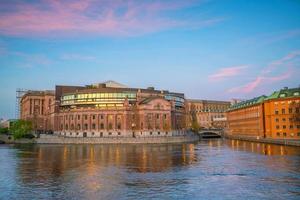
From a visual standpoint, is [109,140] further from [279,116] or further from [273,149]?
[273,149]

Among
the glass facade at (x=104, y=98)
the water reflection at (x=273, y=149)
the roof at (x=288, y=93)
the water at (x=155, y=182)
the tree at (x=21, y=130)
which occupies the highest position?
the glass facade at (x=104, y=98)

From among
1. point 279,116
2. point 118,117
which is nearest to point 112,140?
point 118,117

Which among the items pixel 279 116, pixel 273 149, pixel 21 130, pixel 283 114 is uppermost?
pixel 283 114

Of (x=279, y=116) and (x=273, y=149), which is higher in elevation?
(x=279, y=116)

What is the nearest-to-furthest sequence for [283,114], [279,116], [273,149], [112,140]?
[273,149]
[283,114]
[279,116]
[112,140]

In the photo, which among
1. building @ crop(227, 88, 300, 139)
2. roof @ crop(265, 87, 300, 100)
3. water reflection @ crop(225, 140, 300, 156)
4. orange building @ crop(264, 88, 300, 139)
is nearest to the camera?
water reflection @ crop(225, 140, 300, 156)

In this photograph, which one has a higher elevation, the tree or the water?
the tree

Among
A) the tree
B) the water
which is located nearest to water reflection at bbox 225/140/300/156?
the water

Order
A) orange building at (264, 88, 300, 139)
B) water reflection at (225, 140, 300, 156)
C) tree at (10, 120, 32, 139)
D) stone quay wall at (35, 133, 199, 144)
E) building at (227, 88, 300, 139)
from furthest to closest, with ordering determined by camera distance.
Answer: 1. tree at (10, 120, 32, 139)
2. stone quay wall at (35, 133, 199, 144)
3. building at (227, 88, 300, 139)
4. orange building at (264, 88, 300, 139)
5. water reflection at (225, 140, 300, 156)

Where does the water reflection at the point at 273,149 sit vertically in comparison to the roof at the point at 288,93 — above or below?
below

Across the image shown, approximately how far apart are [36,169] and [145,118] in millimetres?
119806

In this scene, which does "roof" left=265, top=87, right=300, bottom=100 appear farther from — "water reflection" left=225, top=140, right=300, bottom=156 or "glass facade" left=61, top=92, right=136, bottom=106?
"glass facade" left=61, top=92, right=136, bottom=106

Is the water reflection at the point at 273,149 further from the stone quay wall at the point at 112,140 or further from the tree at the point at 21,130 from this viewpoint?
the tree at the point at 21,130

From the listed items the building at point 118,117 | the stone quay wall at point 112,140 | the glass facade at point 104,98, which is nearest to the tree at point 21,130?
the stone quay wall at point 112,140
